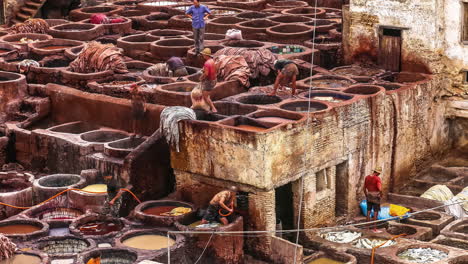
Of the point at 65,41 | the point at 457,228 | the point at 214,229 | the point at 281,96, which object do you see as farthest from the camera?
the point at 65,41

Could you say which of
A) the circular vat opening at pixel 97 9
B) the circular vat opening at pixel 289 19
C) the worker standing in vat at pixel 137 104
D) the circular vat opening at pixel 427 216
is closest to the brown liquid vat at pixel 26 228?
the worker standing in vat at pixel 137 104

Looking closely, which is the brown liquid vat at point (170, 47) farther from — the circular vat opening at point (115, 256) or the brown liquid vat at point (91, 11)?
the circular vat opening at point (115, 256)

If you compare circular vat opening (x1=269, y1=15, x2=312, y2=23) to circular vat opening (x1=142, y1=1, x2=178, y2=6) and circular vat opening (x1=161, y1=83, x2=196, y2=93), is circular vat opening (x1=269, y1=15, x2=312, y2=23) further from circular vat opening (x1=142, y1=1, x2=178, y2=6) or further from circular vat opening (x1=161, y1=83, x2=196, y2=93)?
circular vat opening (x1=161, y1=83, x2=196, y2=93)

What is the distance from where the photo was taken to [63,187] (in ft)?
80.9

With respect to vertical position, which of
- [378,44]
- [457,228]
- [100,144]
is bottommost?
[457,228]

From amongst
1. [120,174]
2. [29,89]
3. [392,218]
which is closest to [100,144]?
[120,174]

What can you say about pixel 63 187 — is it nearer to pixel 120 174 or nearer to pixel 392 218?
pixel 120 174

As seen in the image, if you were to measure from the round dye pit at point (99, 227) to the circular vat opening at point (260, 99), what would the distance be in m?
4.61

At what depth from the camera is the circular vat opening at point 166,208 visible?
2338cm

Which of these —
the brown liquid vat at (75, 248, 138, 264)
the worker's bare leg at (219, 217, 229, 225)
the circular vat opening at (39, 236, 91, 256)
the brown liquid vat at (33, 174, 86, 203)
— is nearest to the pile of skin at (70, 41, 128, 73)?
the brown liquid vat at (33, 174, 86, 203)

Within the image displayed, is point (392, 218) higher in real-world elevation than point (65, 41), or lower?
lower

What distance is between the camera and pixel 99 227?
2327 cm

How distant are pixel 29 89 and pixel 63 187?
5123 mm

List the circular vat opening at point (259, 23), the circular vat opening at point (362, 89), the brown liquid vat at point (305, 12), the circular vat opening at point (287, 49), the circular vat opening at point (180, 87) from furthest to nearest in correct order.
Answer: the brown liquid vat at point (305, 12) → the circular vat opening at point (259, 23) → the circular vat opening at point (287, 49) → the circular vat opening at point (180, 87) → the circular vat opening at point (362, 89)
